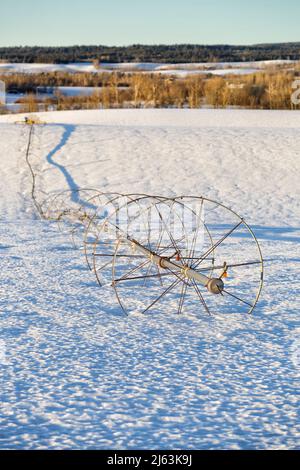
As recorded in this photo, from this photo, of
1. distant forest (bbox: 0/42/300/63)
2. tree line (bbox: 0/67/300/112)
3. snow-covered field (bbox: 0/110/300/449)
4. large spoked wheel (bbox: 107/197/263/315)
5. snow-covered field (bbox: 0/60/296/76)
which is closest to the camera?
snow-covered field (bbox: 0/110/300/449)

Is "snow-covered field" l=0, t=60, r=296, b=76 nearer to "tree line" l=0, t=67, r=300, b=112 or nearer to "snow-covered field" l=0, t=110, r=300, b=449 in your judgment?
"tree line" l=0, t=67, r=300, b=112

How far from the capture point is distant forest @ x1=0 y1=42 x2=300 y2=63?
136ft

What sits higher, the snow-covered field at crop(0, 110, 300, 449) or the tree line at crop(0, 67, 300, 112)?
the tree line at crop(0, 67, 300, 112)

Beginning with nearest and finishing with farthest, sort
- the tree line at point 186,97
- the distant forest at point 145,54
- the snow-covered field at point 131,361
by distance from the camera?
the snow-covered field at point 131,361
the tree line at point 186,97
the distant forest at point 145,54

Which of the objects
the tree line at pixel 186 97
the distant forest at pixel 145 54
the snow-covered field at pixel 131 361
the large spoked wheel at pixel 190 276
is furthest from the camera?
the distant forest at pixel 145 54

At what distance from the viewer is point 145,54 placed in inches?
1801

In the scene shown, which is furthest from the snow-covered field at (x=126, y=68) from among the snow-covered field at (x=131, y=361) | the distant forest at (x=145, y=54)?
the snow-covered field at (x=131, y=361)

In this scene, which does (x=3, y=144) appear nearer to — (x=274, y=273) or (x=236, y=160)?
(x=236, y=160)

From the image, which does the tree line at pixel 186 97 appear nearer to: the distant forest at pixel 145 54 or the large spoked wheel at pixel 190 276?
the large spoked wheel at pixel 190 276

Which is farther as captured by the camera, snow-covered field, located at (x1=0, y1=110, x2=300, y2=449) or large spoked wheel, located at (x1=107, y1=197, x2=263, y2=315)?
large spoked wheel, located at (x1=107, y1=197, x2=263, y2=315)

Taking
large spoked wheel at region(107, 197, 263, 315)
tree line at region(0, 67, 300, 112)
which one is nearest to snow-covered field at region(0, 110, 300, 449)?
large spoked wheel at region(107, 197, 263, 315)

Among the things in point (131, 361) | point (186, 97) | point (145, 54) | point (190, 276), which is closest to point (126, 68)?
point (145, 54)

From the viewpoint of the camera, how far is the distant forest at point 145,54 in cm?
4154

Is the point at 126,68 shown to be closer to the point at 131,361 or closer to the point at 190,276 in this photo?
the point at 190,276
